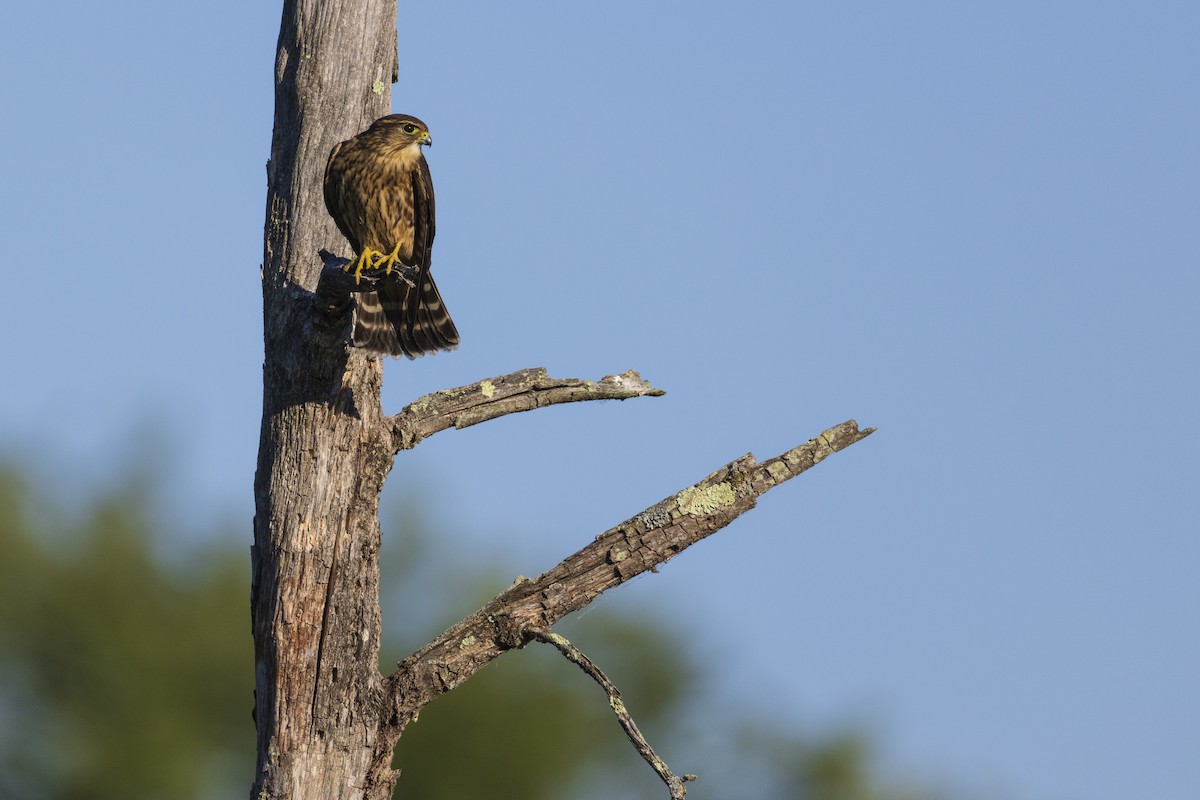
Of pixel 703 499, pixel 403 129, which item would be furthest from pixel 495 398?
pixel 403 129

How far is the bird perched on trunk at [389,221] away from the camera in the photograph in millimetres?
5848

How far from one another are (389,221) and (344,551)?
1868 millimetres

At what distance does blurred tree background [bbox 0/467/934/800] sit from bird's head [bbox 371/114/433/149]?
35.7ft

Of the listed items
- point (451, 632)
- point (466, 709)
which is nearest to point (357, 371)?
point (451, 632)

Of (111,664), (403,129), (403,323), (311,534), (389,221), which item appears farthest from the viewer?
(111,664)

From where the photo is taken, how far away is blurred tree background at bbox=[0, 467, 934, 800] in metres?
15.9

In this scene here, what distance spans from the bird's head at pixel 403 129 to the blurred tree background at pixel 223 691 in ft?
35.7

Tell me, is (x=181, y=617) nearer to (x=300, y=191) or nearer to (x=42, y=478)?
(x=42, y=478)

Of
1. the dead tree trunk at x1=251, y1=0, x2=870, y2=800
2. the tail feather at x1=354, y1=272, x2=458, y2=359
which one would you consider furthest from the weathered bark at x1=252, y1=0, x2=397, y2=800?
the tail feather at x1=354, y1=272, x2=458, y2=359

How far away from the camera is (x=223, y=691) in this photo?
53.3 ft

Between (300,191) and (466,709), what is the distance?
11.7m

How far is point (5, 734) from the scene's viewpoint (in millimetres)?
15406

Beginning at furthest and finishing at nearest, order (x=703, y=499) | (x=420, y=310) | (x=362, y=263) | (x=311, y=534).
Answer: (x=420, y=310) → (x=362, y=263) → (x=703, y=499) → (x=311, y=534)

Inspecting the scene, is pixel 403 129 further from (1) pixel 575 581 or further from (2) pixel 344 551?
(1) pixel 575 581
